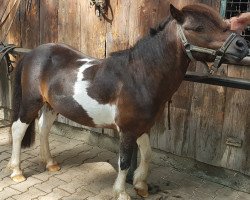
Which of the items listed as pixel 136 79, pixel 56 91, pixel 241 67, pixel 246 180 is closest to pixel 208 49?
pixel 136 79

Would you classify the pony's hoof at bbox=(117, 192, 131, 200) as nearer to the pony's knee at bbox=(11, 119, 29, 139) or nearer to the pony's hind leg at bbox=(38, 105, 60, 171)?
the pony's hind leg at bbox=(38, 105, 60, 171)

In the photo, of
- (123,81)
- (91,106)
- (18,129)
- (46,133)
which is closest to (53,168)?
(46,133)

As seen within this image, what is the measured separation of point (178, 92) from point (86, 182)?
1.59 metres

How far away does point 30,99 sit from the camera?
383 centimetres

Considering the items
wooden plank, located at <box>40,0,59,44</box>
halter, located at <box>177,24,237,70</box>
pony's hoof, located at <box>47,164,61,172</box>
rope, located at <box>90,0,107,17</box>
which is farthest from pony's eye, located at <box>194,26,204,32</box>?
wooden plank, located at <box>40,0,59,44</box>

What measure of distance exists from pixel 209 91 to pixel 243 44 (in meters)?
1.44

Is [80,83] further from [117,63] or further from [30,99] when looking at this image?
[30,99]

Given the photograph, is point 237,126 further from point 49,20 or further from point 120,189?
point 49,20

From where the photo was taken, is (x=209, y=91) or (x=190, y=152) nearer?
(x=209, y=91)

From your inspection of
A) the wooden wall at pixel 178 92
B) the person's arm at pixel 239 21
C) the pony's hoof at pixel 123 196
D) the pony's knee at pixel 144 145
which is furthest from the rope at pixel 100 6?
the pony's hoof at pixel 123 196

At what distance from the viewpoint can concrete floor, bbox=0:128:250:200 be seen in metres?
3.73

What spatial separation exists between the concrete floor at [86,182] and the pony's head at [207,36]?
1.82m

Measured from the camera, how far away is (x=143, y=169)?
12.3 ft

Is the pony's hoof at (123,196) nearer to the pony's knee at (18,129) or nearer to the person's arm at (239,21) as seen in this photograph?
the pony's knee at (18,129)
